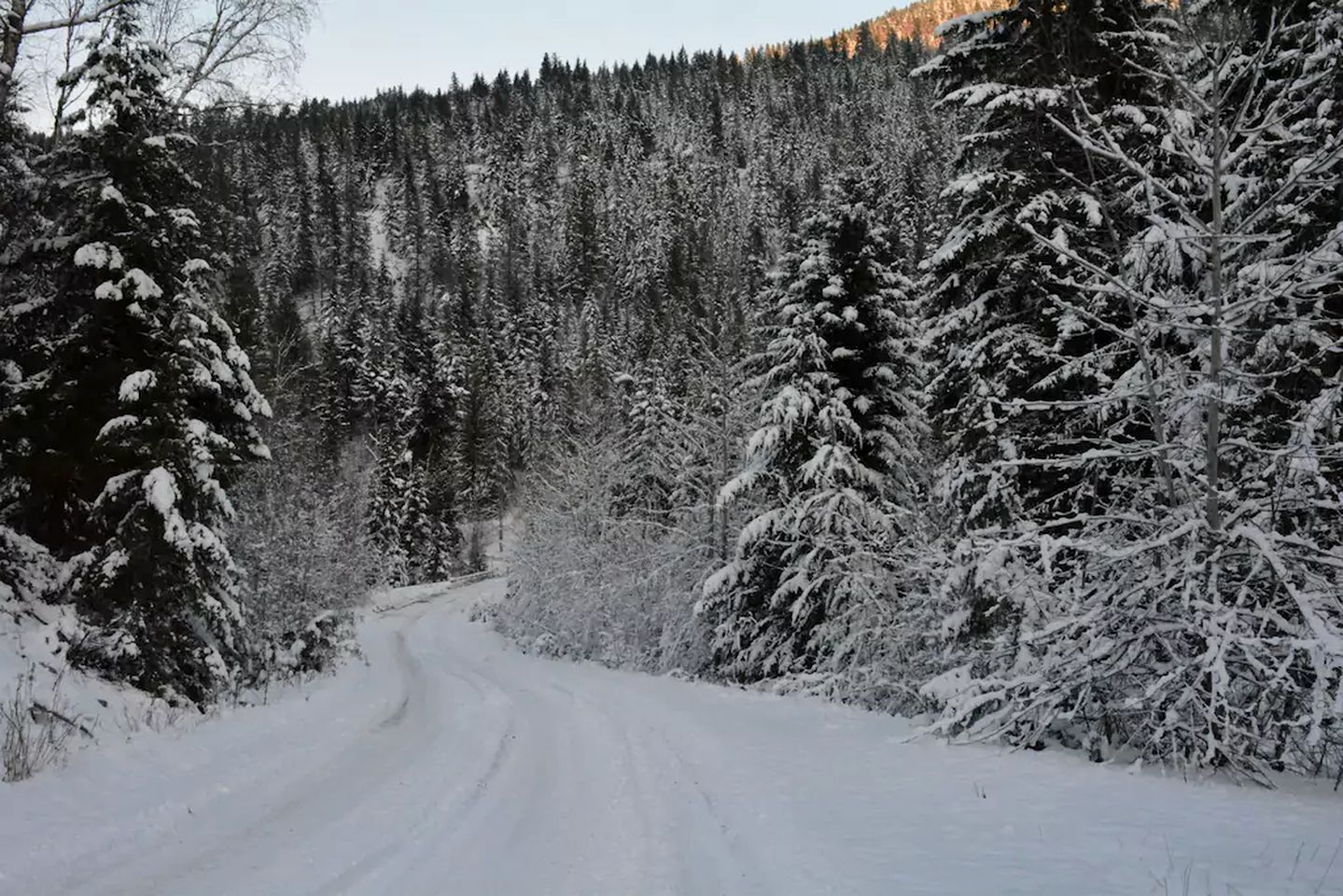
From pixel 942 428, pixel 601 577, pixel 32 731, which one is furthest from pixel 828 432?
pixel 601 577

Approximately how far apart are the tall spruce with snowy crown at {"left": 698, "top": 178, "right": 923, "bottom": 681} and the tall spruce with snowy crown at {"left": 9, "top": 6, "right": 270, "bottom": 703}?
912 centimetres

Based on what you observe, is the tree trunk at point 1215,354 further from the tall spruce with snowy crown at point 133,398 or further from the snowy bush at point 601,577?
the snowy bush at point 601,577

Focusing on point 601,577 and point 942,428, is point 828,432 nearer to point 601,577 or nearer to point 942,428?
point 942,428

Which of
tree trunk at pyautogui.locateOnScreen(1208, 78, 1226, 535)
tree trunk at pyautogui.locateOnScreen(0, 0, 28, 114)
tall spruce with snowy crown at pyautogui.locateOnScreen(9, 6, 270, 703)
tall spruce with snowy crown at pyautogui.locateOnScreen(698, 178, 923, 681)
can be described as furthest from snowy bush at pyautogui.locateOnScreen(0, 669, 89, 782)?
tall spruce with snowy crown at pyautogui.locateOnScreen(698, 178, 923, 681)

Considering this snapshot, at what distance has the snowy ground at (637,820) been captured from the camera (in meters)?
4.19

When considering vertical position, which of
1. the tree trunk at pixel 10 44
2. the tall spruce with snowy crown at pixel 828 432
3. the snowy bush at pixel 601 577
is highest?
the tree trunk at pixel 10 44

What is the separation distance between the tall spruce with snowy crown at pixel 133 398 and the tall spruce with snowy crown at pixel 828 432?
9.12 metres

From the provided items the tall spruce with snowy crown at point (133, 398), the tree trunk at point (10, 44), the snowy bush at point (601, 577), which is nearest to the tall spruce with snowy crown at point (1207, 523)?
the tall spruce with snowy crown at point (133, 398)

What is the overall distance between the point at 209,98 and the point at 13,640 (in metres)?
9.14

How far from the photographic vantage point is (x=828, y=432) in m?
14.5

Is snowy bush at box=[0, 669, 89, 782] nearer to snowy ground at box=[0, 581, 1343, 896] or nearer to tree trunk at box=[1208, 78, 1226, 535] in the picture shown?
snowy ground at box=[0, 581, 1343, 896]

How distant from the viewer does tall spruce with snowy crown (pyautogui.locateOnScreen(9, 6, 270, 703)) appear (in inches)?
406

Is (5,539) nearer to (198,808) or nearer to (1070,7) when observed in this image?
(198,808)

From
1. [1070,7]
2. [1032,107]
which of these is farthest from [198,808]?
[1070,7]
